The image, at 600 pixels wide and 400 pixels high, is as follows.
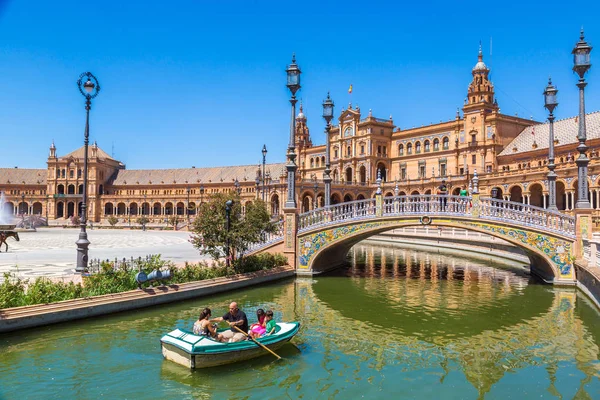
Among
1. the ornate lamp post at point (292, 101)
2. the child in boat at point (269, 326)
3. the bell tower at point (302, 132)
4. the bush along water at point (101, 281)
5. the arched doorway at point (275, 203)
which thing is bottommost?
the child in boat at point (269, 326)

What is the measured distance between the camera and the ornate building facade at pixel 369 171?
59.2 metres

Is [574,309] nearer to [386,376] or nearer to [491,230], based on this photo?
[491,230]

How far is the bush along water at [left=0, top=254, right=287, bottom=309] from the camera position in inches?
524

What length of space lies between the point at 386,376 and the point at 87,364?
667 cm

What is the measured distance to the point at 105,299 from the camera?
14.7 meters

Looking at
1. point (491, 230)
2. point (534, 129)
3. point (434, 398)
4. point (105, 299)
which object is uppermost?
point (534, 129)

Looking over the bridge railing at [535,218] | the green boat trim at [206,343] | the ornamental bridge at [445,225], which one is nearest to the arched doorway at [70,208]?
the ornamental bridge at [445,225]

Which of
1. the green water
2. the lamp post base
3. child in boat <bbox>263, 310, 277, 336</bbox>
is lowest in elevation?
the green water

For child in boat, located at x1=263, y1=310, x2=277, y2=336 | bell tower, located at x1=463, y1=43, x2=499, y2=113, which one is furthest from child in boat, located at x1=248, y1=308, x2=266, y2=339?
bell tower, located at x1=463, y1=43, x2=499, y2=113

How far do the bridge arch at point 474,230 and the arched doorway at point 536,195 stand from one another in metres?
35.9

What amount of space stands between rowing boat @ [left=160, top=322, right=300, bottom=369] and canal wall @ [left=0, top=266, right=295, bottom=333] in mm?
4276

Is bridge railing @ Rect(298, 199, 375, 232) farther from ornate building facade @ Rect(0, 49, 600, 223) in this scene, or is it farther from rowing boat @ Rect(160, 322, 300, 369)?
ornate building facade @ Rect(0, 49, 600, 223)

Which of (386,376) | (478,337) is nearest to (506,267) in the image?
(478,337)

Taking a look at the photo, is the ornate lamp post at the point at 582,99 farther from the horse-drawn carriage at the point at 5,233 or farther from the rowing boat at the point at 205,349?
the horse-drawn carriage at the point at 5,233
